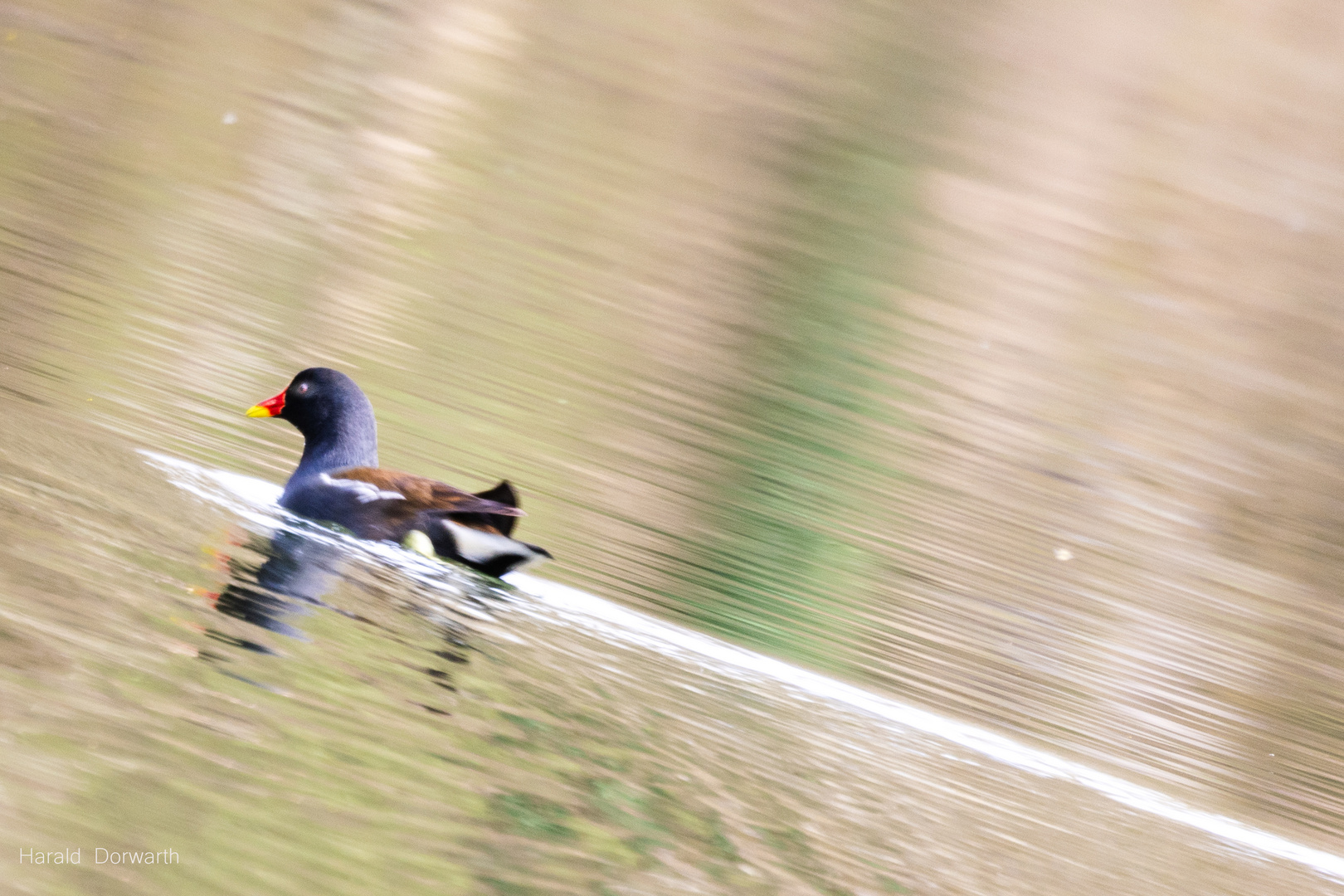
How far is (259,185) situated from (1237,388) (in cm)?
723

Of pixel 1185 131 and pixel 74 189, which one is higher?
pixel 1185 131

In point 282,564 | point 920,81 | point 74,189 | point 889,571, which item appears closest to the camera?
point 282,564

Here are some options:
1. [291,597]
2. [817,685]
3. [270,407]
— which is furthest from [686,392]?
[291,597]

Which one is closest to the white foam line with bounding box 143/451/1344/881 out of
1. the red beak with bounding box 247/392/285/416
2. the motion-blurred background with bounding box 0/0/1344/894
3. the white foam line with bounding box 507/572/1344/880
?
the white foam line with bounding box 507/572/1344/880

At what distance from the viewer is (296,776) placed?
3.82m

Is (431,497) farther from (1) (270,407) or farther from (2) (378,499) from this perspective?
(1) (270,407)

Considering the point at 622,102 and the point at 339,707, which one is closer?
the point at 339,707

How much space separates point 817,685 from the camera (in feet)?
19.7

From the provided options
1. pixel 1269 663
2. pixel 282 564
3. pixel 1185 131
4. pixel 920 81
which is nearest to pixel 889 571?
pixel 1269 663

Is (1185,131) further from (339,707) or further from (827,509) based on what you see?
(339,707)

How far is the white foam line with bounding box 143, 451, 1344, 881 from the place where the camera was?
584cm

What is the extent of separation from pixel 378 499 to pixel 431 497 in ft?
0.69

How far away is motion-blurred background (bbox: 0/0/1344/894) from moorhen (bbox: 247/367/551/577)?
0.43m

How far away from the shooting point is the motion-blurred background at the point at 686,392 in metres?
4.23
